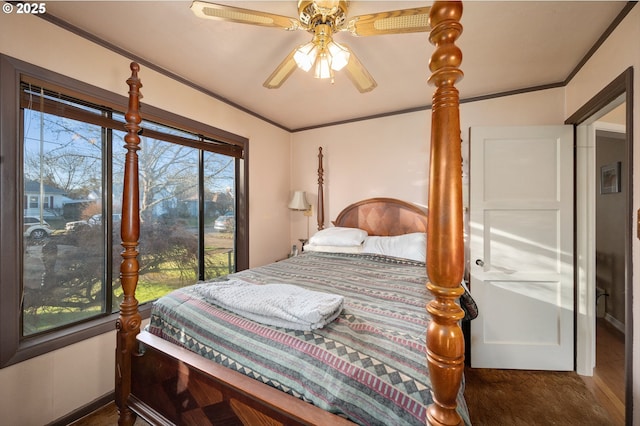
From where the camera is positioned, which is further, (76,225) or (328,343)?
(76,225)

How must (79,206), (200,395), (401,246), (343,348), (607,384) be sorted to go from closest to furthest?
(343,348) < (200,395) < (79,206) < (607,384) < (401,246)

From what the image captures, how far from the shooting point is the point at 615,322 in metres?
2.83

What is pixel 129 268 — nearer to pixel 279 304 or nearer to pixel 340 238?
pixel 279 304

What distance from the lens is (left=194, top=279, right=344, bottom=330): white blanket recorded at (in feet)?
3.29

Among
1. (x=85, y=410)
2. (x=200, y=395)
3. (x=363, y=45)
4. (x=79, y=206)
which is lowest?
(x=85, y=410)

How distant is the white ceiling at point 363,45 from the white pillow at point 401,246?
1.44m

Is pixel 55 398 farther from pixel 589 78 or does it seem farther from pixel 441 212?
pixel 589 78

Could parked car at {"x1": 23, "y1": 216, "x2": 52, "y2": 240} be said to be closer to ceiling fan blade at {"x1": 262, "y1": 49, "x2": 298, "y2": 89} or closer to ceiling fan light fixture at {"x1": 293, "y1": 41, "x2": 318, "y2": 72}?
ceiling fan blade at {"x1": 262, "y1": 49, "x2": 298, "y2": 89}

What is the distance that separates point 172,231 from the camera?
2369 millimetres

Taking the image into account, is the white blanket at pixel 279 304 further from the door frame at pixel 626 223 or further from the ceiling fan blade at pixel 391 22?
the door frame at pixel 626 223

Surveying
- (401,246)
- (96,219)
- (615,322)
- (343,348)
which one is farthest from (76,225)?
(615,322)

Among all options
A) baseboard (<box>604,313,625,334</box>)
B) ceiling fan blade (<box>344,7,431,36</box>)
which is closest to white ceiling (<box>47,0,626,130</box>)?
ceiling fan blade (<box>344,7,431,36</box>)

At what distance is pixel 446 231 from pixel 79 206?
231 centimetres

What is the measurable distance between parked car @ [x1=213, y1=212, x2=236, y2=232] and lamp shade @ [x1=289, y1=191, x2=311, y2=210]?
2.52ft
